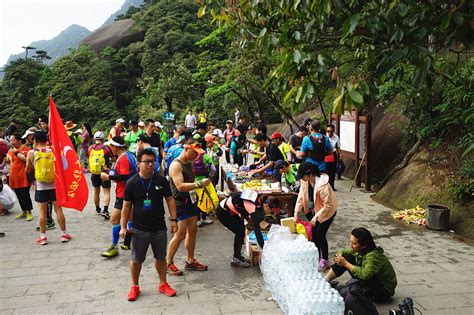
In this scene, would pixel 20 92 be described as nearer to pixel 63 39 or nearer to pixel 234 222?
pixel 234 222

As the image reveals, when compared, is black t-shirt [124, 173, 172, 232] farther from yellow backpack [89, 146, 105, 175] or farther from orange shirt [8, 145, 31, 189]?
orange shirt [8, 145, 31, 189]

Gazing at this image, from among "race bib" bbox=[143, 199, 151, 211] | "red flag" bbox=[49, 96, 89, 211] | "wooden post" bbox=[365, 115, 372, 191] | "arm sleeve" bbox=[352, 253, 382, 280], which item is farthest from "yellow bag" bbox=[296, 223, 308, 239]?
"wooden post" bbox=[365, 115, 372, 191]

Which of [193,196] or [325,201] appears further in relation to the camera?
[193,196]

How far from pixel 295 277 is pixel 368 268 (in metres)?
0.86

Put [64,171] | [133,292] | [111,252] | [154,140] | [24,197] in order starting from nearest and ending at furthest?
[133,292] → [111,252] → [64,171] → [24,197] → [154,140]

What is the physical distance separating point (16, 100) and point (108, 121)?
7.14 metres

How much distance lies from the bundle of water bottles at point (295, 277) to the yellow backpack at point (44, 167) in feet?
13.2

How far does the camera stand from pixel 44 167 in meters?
7.03

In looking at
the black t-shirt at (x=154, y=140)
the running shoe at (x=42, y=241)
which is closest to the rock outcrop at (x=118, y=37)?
the black t-shirt at (x=154, y=140)

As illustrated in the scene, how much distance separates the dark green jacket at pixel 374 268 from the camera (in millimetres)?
4480

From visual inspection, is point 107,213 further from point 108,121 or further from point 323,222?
point 108,121

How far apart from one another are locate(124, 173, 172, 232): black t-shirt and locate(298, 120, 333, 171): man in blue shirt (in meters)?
4.50

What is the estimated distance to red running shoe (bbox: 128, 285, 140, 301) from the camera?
5001 mm

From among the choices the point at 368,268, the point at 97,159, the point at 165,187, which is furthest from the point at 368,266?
the point at 97,159
